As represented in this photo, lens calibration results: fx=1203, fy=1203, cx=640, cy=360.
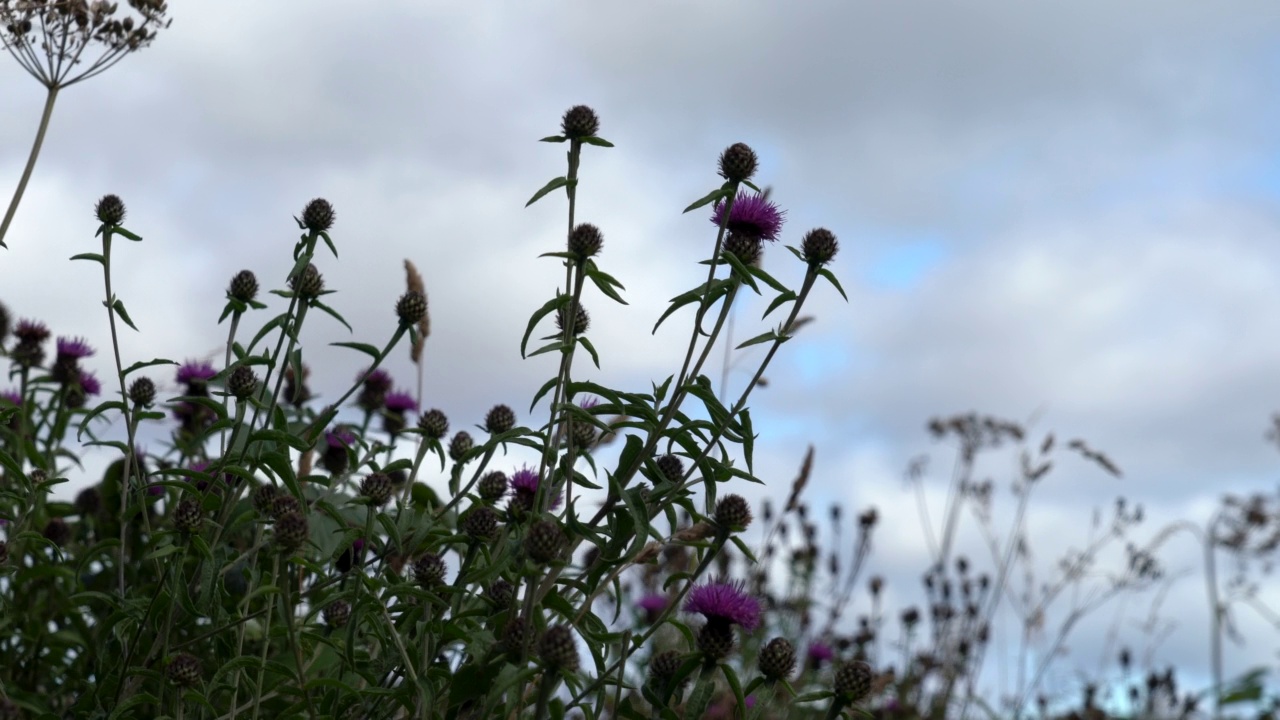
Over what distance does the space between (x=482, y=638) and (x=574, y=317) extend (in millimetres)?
733

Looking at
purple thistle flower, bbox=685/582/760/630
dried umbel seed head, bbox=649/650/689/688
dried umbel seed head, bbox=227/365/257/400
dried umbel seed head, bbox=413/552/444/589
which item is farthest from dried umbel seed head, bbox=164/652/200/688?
purple thistle flower, bbox=685/582/760/630

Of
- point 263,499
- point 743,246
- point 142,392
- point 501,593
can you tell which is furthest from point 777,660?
point 142,392

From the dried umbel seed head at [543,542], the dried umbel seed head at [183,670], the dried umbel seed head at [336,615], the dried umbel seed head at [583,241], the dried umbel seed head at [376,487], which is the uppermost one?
the dried umbel seed head at [583,241]

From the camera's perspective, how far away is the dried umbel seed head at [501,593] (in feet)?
9.10

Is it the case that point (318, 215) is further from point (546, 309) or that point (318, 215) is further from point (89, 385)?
point (89, 385)

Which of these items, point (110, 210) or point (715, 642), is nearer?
point (715, 642)

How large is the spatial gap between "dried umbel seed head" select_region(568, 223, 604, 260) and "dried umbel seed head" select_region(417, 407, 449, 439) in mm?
820

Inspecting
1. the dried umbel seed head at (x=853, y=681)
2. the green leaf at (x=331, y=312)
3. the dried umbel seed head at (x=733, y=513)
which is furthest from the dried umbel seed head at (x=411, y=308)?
the dried umbel seed head at (x=853, y=681)

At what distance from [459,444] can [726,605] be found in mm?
1128

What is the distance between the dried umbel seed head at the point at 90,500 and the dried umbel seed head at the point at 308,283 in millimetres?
2011

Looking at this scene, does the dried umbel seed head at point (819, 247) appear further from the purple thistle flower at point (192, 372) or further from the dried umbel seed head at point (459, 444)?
the purple thistle flower at point (192, 372)

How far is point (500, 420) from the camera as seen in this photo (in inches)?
141

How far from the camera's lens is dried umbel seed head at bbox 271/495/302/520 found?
110 inches

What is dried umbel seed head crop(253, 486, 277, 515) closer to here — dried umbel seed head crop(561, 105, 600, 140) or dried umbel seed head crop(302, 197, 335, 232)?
dried umbel seed head crop(302, 197, 335, 232)
